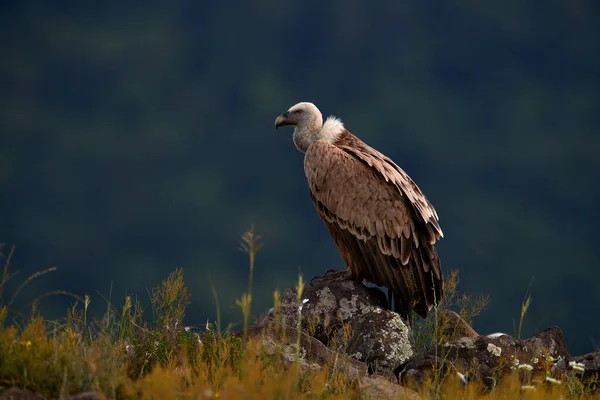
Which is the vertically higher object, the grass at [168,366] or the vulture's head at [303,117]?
the vulture's head at [303,117]

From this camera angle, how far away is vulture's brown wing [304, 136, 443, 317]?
8.29 meters

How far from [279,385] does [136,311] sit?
2.89 meters

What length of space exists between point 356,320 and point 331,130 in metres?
2.88

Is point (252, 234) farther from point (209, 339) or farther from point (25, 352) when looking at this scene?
point (209, 339)

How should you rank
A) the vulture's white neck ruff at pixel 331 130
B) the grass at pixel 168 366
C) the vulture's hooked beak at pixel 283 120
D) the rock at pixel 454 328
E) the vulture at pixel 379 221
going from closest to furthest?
the grass at pixel 168 366 → the rock at pixel 454 328 → the vulture at pixel 379 221 → the vulture's white neck ruff at pixel 331 130 → the vulture's hooked beak at pixel 283 120

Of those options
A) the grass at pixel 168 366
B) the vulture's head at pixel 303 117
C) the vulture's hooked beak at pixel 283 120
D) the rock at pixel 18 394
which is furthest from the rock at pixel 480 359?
the vulture's hooked beak at pixel 283 120

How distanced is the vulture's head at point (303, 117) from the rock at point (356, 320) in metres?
2.38

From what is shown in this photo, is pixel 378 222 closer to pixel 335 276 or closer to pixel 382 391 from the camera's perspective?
pixel 335 276

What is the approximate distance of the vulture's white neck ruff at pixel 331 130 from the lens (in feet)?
30.2

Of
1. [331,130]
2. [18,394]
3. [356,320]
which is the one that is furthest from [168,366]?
[331,130]

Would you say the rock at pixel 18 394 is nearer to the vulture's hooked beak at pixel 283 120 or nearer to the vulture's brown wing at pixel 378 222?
the vulture's brown wing at pixel 378 222

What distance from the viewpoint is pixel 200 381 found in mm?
4215

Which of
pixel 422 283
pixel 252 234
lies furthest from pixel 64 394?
pixel 422 283

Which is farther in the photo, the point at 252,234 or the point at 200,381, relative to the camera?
the point at 200,381
